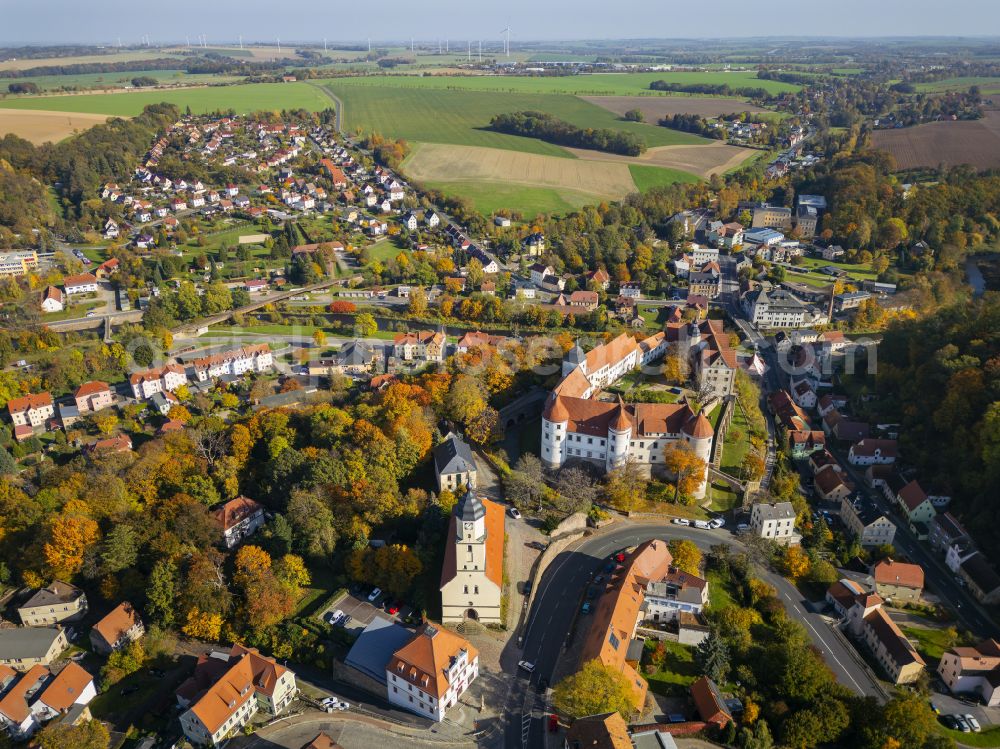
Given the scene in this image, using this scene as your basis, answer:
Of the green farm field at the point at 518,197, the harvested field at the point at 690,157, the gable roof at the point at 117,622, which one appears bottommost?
the gable roof at the point at 117,622

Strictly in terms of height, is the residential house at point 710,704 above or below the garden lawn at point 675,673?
above

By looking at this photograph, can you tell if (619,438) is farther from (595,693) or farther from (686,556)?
(595,693)

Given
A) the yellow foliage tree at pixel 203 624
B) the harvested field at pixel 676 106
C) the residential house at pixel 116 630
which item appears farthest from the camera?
the harvested field at pixel 676 106

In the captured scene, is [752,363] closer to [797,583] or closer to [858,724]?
[797,583]

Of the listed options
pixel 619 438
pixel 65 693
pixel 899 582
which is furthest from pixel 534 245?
pixel 65 693

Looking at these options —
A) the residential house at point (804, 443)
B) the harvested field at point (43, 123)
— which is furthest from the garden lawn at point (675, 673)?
the harvested field at point (43, 123)

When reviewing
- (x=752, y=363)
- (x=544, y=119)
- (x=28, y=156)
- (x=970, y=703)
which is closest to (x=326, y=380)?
(x=752, y=363)

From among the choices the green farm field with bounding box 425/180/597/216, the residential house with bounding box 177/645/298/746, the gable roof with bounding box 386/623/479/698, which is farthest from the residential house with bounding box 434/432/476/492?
the green farm field with bounding box 425/180/597/216

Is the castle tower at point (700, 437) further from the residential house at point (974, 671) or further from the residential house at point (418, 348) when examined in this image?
the residential house at point (418, 348)
